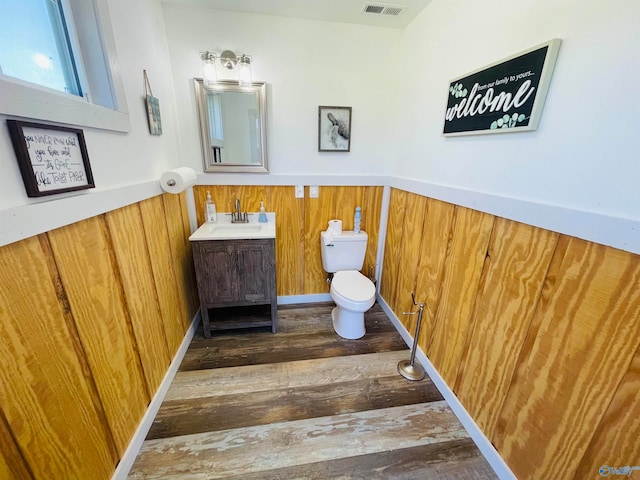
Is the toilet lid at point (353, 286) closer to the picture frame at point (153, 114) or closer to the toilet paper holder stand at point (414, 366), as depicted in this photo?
the toilet paper holder stand at point (414, 366)

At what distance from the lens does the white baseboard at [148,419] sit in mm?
1128

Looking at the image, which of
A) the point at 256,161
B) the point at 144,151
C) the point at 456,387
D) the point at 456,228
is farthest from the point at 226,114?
the point at 456,387

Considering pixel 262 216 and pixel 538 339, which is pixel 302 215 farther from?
pixel 538 339

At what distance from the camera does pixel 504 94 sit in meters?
1.09

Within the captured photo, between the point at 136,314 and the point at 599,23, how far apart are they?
2.10m

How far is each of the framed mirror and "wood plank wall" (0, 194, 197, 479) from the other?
0.69 meters

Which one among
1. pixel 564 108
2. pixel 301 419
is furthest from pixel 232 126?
pixel 301 419

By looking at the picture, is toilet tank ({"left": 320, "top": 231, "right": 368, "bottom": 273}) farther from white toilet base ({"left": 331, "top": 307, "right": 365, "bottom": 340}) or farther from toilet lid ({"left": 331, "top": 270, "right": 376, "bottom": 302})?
white toilet base ({"left": 331, "top": 307, "right": 365, "bottom": 340})

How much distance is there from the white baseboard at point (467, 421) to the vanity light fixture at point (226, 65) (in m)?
2.27

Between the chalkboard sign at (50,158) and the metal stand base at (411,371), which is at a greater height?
the chalkboard sign at (50,158)

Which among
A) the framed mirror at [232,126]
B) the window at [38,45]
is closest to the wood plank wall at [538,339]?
the framed mirror at [232,126]

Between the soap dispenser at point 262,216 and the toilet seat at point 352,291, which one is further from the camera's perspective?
the soap dispenser at point 262,216

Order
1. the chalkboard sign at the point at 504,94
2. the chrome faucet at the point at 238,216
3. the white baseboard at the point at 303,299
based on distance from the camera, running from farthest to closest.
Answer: the white baseboard at the point at 303,299 → the chrome faucet at the point at 238,216 → the chalkboard sign at the point at 504,94

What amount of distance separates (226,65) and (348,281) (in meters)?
1.83
